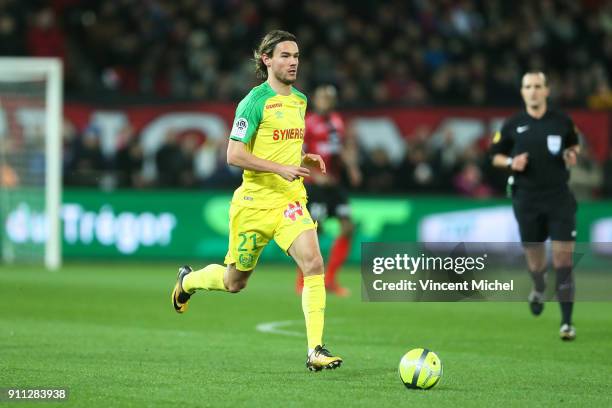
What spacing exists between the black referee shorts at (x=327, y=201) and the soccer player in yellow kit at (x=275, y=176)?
6.76 metres

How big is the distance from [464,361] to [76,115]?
14.1m

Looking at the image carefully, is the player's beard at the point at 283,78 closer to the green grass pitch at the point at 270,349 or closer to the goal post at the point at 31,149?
the green grass pitch at the point at 270,349

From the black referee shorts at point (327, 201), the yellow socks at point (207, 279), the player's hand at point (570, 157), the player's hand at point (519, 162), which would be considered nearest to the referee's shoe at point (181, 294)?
the yellow socks at point (207, 279)

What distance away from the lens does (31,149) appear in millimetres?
19609

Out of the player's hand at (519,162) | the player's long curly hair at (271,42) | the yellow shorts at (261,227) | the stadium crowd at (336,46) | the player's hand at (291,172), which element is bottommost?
the yellow shorts at (261,227)

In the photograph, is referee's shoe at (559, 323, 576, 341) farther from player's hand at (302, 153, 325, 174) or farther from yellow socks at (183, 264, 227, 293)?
yellow socks at (183, 264, 227, 293)

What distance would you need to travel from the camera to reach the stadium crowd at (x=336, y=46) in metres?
23.1

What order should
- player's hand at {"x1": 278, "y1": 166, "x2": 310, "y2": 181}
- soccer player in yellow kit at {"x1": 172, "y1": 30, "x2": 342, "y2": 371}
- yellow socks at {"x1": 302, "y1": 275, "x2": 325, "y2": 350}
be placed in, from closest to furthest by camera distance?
player's hand at {"x1": 278, "y1": 166, "x2": 310, "y2": 181} < yellow socks at {"x1": 302, "y1": 275, "x2": 325, "y2": 350} < soccer player in yellow kit at {"x1": 172, "y1": 30, "x2": 342, "y2": 371}

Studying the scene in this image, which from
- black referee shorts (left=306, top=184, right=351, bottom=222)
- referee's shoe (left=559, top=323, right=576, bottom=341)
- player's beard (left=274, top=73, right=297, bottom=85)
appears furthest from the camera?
black referee shorts (left=306, top=184, right=351, bottom=222)

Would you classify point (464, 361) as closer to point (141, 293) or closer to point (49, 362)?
point (49, 362)

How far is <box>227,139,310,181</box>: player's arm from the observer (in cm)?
849

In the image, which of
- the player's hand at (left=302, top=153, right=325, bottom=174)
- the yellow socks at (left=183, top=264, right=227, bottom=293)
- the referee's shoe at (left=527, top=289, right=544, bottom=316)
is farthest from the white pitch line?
the player's hand at (left=302, top=153, right=325, bottom=174)

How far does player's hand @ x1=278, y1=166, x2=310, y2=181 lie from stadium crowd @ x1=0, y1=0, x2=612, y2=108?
46.4 feet

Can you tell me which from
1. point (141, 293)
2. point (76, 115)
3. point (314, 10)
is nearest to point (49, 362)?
point (141, 293)
